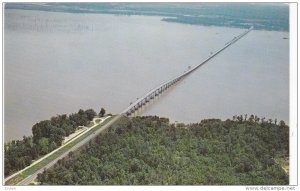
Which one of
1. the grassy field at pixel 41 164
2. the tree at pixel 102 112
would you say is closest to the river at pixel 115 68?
the tree at pixel 102 112

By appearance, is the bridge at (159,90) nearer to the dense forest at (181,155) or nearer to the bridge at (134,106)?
the bridge at (134,106)

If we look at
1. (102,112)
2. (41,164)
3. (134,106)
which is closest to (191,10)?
(134,106)

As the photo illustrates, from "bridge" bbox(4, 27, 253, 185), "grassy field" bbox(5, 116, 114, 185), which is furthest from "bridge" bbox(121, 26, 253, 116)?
"grassy field" bbox(5, 116, 114, 185)

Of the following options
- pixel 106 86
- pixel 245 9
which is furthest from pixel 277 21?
pixel 106 86

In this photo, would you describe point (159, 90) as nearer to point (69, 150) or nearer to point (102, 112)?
point (102, 112)

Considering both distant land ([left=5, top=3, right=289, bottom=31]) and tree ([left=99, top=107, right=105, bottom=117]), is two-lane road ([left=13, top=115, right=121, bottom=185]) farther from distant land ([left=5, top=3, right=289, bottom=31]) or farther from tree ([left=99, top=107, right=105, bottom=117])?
distant land ([left=5, top=3, right=289, bottom=31])

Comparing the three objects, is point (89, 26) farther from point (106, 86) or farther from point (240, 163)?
point (240, 163)
